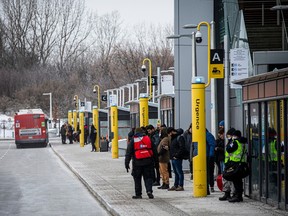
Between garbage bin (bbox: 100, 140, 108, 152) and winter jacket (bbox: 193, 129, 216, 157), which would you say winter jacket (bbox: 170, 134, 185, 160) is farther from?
garbage bin (bbox: 100, 140, 108, 152)

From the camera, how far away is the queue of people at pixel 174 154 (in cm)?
1861

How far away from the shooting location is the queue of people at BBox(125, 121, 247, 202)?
1861 cm

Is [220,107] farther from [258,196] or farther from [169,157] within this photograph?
[258,196]

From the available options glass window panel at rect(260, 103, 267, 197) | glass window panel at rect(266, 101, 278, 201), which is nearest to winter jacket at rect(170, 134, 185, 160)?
glass window panel at rect(260, 103, 267, 197)

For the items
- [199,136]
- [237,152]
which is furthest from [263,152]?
[199,136]

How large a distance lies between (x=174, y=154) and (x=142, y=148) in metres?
1.67

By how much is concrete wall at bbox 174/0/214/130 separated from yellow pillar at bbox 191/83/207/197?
1075cm

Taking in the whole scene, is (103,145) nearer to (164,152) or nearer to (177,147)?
(164,152)

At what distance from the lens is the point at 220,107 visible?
3100 centimetres

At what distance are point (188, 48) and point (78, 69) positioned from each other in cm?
9583

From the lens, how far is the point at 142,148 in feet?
66.1

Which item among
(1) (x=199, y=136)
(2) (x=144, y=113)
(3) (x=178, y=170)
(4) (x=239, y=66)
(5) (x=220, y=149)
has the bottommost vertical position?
(3) (x=178, y=170)

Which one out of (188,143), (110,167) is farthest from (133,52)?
(188,143)

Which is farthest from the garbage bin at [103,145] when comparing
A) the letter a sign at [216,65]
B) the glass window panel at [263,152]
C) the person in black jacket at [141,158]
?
the glass window panel at [263,152]
